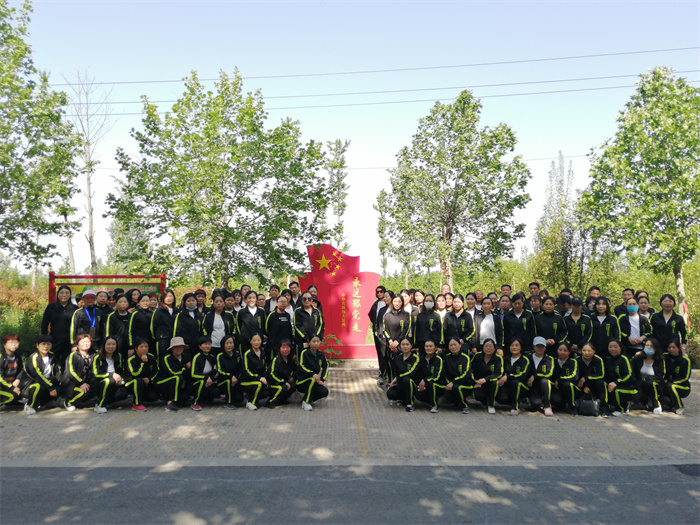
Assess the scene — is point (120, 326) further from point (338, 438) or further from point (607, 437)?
point (607, 437)

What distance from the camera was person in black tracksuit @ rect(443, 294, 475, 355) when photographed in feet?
29.9

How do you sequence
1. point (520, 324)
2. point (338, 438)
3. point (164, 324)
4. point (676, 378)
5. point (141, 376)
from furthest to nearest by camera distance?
point (520, 324) → point (164, 324) → point (676, 378) → point (141, 376) → point (338, 438)

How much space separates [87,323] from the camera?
28.9 ft

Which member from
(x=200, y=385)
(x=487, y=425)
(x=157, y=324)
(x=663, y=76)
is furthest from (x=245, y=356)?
(x=663, y=76)

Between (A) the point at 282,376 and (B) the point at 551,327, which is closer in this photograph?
(A) the point at 282,376

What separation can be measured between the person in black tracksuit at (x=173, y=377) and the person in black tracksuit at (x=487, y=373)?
4.39 meters

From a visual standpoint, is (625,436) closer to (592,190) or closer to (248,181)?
(248,181)

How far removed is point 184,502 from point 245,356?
3.78 m

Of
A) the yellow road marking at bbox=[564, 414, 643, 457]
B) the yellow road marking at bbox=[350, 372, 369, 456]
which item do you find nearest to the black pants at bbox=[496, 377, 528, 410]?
the yellow road marking at bbox=[564, 414, 643, 457]

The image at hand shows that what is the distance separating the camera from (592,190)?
15.5 metres

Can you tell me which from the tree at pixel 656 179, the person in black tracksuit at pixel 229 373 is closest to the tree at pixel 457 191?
the tree at pixel 656 179

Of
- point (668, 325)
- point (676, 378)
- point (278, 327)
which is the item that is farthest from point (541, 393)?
point (278, 327)

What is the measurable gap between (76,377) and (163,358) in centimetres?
121

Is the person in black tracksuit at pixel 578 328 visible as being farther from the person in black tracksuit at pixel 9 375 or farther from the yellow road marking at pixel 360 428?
the person in black tracksuit at pixel 9 375
